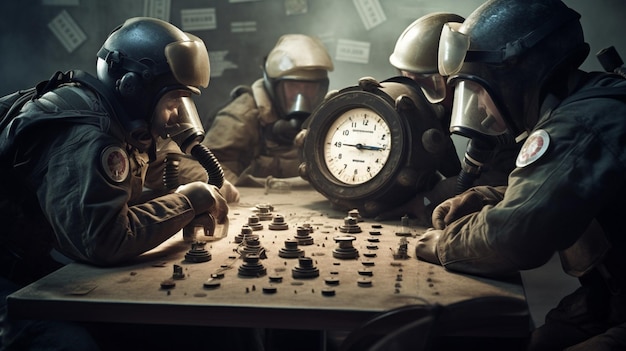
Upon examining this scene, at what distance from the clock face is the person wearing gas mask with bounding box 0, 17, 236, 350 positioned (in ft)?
2.49

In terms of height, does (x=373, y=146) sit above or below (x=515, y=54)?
below

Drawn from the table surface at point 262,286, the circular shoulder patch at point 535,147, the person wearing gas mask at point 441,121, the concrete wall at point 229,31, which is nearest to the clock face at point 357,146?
the person wearing gas mask at point 441,121

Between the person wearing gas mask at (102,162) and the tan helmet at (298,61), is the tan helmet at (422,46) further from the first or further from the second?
the person wearing gas mask at (102,162)

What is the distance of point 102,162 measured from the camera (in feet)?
7.82

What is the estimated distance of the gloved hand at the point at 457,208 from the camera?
2.69 metres

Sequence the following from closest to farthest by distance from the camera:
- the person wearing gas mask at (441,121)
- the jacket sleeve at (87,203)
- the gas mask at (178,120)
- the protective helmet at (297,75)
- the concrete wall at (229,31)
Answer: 1. the jacket sleeve at (87,203)
2. the gas mask at (178,120)
3. the person wearing gas mask at (441,121)
4. the protective helmet at (297,75)
5. the concrete wall at (229,31)

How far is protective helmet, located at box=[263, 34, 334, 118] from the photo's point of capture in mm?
4344

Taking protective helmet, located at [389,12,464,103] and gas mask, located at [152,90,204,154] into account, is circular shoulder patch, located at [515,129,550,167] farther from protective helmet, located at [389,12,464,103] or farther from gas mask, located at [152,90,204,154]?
gas mask, located at [152,90,204,154]

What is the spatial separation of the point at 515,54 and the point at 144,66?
128cm

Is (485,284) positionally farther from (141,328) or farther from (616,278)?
(141,328)

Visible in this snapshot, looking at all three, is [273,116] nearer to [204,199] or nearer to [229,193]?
[229,193]

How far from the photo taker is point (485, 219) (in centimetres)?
225

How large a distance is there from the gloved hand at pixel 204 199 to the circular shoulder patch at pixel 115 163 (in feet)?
0.98

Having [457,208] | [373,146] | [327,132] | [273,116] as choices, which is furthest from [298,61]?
[457,208]
